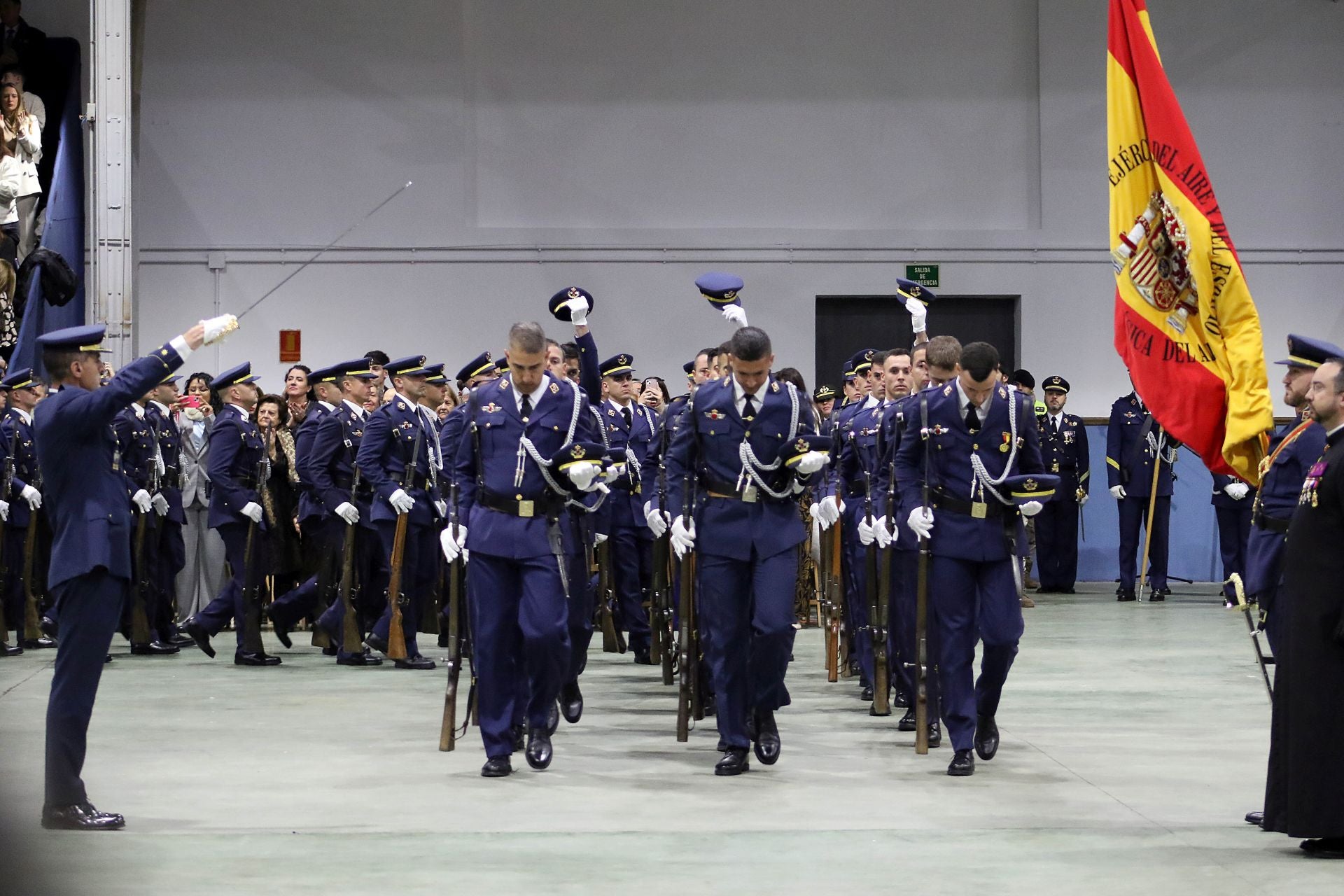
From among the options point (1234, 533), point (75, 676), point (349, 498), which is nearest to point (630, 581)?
point (349, 498)

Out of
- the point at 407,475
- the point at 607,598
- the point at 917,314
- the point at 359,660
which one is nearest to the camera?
the point at 917,314

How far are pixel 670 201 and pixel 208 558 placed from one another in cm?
709

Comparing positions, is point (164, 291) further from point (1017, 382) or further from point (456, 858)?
point (456, 858)

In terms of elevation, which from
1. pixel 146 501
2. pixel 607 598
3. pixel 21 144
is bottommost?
pixel 607 598

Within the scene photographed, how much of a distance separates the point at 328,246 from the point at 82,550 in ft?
41.0

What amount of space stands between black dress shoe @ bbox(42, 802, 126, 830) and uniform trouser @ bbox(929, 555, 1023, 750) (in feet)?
10.9

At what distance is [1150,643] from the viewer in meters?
12.1

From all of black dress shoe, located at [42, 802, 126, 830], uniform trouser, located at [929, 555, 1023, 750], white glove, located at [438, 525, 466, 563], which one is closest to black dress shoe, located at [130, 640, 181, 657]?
white glove, located at [438, 525, 466, 563]

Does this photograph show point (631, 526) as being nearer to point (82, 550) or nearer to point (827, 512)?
point (827, 512)

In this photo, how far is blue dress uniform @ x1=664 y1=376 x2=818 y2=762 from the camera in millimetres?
6879

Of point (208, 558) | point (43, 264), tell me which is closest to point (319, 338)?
point (43, 264)

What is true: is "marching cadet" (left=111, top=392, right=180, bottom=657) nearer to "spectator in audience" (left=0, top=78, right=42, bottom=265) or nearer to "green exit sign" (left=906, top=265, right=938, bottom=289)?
"spectator in audience" (left=0, top=78, right=42, bottom=265)

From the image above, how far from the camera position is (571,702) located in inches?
323

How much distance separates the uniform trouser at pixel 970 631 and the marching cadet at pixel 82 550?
3.20 meters
